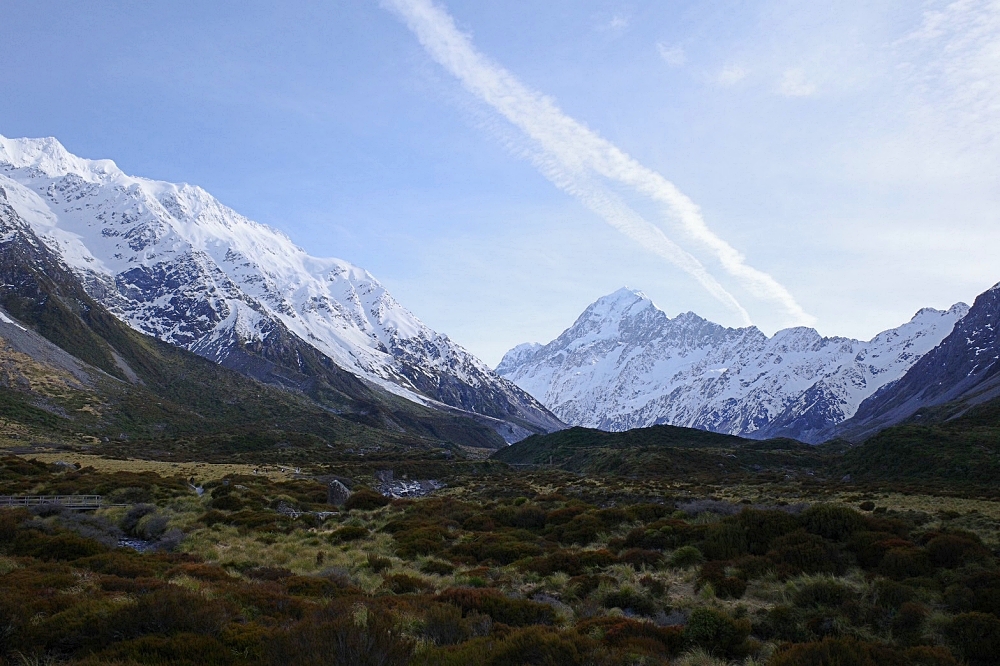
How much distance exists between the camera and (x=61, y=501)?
26594 mm

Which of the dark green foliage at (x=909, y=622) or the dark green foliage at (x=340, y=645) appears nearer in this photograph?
the dark green foliage at (x=340, y=645)

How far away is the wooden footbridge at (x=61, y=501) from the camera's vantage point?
83.6 ft

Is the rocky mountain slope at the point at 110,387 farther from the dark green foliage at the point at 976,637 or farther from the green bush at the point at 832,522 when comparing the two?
the dark green foliage at the point at 976,637

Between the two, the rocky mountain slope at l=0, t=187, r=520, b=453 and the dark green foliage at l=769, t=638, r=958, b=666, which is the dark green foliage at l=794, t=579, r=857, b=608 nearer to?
the dark green foliage at l=769, t=638, r=958, b=666

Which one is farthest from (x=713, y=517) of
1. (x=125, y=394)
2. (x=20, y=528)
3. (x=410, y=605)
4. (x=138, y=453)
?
(x=125, y=394)

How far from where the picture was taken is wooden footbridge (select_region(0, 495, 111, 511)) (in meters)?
25.5

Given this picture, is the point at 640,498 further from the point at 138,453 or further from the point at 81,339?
the point at 81,339

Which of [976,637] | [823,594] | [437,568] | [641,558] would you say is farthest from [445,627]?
[976,637]

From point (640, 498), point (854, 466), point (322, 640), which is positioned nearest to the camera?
point (322, 640)

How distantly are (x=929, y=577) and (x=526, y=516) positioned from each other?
15525 mm

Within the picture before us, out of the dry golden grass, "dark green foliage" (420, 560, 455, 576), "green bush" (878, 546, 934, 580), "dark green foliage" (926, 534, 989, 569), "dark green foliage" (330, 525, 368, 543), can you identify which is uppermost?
"dark green foliage" (926, 534, 989, 569)

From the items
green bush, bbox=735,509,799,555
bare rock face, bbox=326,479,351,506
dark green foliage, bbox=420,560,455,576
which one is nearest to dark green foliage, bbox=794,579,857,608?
green bush, bbox=735,509,799,555

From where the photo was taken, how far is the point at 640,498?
34.3 metres

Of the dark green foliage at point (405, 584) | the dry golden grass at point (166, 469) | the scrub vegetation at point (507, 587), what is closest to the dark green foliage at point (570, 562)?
the scrub vegetation at point (507, 587)
